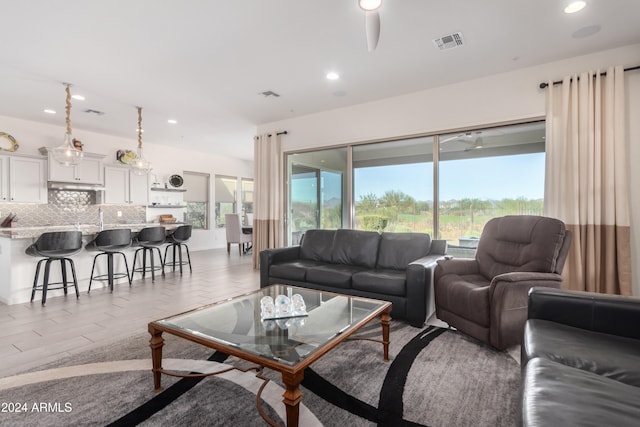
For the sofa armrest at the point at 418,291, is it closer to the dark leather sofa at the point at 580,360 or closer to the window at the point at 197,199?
the dark leather sofa at the point at 580,360

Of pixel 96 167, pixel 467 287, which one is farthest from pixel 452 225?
pixel 96 167

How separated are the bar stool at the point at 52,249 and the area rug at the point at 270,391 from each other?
2.04 metres

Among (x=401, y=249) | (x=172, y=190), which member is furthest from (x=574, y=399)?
(x=172, y=190)

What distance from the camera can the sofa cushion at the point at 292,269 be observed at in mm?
Result: 3693

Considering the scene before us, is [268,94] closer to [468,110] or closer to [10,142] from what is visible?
[468,110]

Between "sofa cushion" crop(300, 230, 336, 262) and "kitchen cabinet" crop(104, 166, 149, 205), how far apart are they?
4951 mm

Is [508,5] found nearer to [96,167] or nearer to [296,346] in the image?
[296,346]

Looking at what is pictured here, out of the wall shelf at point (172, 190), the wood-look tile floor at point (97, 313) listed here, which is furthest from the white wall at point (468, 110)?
the wall shelf at point (172, 190)

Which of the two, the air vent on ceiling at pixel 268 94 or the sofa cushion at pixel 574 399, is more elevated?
the air vent on ceiling at pixel 268 94

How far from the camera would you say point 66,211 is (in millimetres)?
6430

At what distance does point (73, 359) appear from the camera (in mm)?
2293

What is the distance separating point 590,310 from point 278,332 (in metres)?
1.73

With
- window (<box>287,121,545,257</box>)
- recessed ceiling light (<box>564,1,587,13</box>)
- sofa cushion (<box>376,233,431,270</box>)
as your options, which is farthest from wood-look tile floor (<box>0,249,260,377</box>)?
recessed ceiling light (<box>564,1,587,13</box>)

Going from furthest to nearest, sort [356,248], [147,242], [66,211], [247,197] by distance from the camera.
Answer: [247,197], [66,211], [147,242], [356,248]
